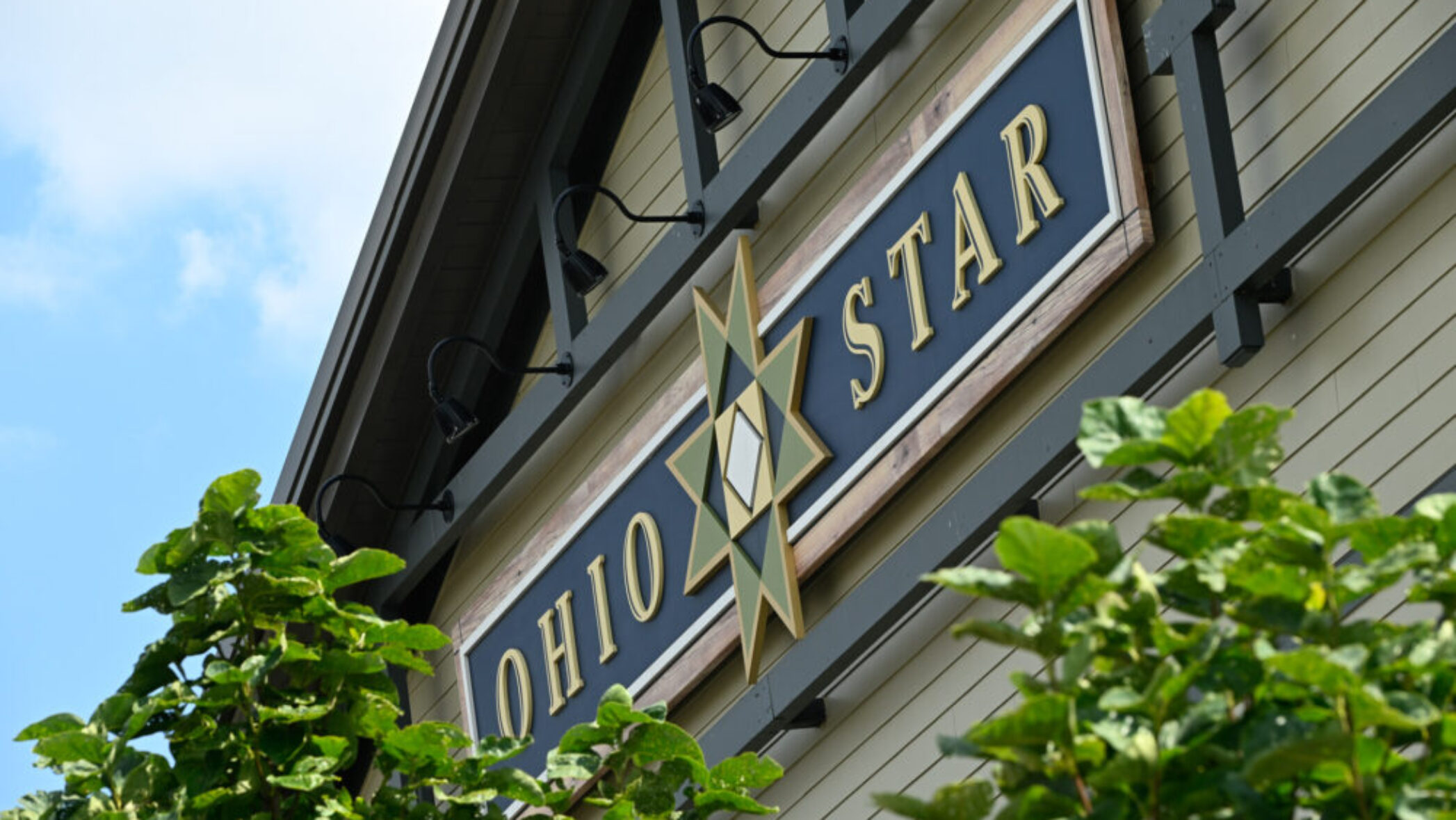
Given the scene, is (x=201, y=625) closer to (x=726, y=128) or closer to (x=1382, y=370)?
(x=1382, y=370)

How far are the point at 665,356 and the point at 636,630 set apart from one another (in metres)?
1.15

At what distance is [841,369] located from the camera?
767 centimetres

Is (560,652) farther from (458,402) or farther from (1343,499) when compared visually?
(1343,499)

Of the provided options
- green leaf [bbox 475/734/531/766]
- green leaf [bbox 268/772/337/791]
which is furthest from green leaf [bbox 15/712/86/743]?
green leaf [bbox 475/734/531/766]

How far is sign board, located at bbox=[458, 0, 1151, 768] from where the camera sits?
6.71m

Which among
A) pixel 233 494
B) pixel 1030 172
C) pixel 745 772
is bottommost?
pixel 745 772

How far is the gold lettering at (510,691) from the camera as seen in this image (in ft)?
31.0

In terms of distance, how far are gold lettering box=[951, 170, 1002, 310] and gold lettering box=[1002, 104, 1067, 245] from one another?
157 mm

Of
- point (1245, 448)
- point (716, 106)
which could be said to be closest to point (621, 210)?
point (716, 106)

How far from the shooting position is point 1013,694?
6.66 meters

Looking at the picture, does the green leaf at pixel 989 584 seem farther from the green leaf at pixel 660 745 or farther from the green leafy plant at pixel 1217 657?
the green leaf at pixel 660 745

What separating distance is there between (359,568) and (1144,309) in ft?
8.67

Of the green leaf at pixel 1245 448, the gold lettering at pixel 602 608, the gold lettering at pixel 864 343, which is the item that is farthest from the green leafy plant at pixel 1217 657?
the gold lettering at pixel 602 608

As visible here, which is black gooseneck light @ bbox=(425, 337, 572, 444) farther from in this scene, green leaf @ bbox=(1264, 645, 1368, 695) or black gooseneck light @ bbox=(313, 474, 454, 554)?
green leaf @ bbox=(1264, 645, 1368, 695)
